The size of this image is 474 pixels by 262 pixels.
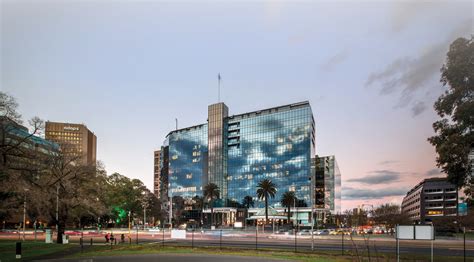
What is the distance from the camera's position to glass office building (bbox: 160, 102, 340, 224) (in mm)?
151000

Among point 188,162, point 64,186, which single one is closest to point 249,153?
point 188,162

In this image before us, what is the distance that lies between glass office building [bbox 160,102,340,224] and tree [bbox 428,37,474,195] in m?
117

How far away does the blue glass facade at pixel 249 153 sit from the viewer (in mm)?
151000

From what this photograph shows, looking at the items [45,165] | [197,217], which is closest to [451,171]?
[45,165]

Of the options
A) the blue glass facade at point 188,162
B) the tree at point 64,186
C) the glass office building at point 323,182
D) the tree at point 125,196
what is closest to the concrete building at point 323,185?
the glass office building at point 323,182

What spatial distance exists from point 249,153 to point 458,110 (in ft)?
451

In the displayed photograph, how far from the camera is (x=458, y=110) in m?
29.8

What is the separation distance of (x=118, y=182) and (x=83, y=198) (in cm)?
7187

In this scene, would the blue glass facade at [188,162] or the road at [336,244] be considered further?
the blue glass facade at [188,162]

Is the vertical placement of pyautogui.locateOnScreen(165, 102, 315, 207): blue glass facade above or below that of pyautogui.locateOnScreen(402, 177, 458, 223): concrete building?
above

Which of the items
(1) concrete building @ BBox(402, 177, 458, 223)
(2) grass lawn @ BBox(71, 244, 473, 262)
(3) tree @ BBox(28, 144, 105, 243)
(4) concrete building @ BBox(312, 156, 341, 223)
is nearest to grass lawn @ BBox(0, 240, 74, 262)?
(2) grass lawn @ BBox(71, 244, 473, 262)

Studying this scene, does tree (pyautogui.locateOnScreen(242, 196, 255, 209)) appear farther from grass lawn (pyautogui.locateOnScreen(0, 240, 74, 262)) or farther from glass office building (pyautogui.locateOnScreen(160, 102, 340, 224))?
grass lawn (pyautogui.locateOnScreen(0, 240, 74, 262))

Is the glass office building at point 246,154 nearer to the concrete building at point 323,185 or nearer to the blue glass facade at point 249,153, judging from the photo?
the blue glass facade at point 249,153

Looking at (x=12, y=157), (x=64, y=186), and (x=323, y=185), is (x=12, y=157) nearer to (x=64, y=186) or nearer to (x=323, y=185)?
(x=64, y=186)
